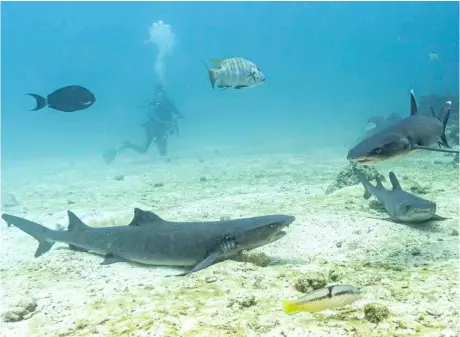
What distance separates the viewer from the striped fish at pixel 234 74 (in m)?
6.29

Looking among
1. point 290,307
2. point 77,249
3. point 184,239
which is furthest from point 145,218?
point 290,307

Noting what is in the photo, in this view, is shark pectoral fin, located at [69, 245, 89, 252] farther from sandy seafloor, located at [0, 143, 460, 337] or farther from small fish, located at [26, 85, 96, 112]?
small fish, located at [26, 85, 96, 112]

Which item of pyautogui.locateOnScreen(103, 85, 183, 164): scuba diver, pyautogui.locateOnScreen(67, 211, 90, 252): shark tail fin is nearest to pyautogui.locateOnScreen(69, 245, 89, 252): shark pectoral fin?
pyautogui.locateOnScreen(67, 211, 90, 252): shark tail fin

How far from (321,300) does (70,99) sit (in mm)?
5990

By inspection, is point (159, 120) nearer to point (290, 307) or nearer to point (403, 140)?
point (403, 140)

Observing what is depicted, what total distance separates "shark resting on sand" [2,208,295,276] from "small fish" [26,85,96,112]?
2498 millimetres

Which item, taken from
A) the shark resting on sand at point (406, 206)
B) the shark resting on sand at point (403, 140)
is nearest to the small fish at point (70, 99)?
the shark resting on sand at point (403, 140)

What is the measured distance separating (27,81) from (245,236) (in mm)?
208140

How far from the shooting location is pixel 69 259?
572 centimetres

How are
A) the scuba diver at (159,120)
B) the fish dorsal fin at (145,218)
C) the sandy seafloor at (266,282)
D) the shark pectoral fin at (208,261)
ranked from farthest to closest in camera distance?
the scuba diver at (159,120), the fish dorsal fin at (145,218), the shark pectoral fin at (208,261), the sandy seafloor at (266,282)

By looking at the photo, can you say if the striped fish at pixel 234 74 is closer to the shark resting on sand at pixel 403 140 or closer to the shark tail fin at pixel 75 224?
the shark resting on sand at pixel 403 140

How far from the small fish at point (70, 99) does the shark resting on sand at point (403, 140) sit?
16.4 ft

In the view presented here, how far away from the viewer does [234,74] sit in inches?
249

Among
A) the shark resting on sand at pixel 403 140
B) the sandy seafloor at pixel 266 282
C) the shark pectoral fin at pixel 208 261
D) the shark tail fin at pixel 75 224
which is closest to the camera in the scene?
the sandy seafloor at pixel 266 282
